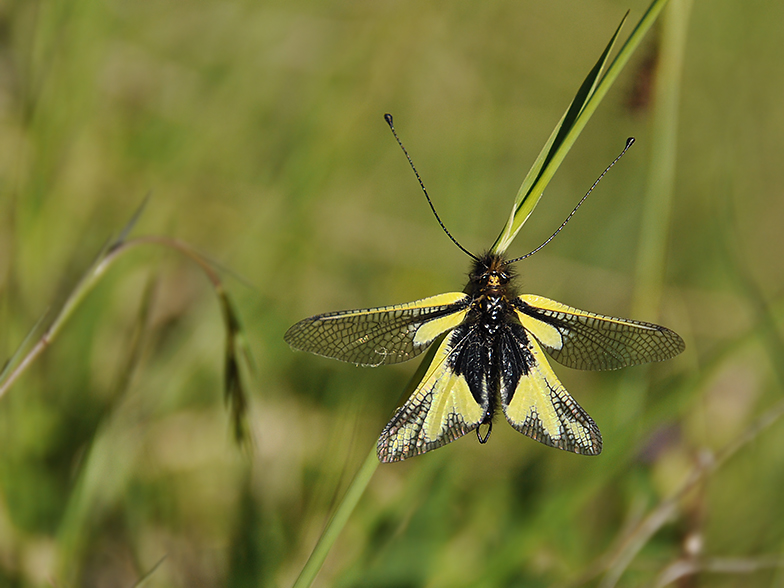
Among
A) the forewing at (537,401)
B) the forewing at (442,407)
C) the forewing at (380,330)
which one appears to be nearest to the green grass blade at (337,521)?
the forewing at (442,407)

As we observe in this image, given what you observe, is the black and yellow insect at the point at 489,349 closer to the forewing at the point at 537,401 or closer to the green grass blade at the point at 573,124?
the forewing at the point at 537,401

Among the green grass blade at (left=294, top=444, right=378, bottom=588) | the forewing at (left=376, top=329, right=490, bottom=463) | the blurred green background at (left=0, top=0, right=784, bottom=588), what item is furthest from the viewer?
the blurred green background at (left=0, top=0, right=784, bottom=588)

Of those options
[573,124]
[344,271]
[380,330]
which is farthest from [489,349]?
[344,271]

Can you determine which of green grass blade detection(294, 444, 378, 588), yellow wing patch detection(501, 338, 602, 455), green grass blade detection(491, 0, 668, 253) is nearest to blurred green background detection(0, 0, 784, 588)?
yellow wing patch detection(501, 338, 602, 455)

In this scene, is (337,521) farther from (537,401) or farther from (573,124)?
(573,124)

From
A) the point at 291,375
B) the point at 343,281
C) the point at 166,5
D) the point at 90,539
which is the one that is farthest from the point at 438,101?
the point at 90,539

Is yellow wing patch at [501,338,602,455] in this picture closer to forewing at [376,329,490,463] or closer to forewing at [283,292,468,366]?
forewing at [376,329,490,463]
